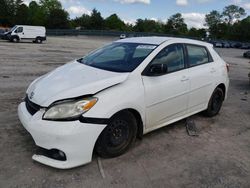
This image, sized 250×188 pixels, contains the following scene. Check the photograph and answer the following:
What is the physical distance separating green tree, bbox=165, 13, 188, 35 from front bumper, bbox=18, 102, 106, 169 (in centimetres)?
10903

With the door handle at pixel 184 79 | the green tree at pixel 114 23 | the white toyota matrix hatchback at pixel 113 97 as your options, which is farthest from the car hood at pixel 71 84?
the green tree at pixel 114 23

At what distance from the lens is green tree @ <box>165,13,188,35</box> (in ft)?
360

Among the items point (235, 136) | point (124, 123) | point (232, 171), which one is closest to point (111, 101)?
point (124, 123)

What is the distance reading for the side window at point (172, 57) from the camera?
13.9 ft

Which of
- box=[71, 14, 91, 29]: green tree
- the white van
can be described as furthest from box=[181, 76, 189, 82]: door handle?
box=[71, 14, 91, 29]: green tree

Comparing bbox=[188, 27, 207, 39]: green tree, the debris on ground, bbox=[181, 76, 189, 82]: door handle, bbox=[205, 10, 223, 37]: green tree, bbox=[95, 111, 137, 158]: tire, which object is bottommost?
the debris on ground

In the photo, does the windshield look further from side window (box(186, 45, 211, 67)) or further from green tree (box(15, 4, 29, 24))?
green tree (box(15, 4, 29, 24))

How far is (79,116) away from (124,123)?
28.6 inches

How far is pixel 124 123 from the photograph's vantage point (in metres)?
3.65

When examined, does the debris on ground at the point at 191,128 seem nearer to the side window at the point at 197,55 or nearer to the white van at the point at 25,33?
Result: the side window at the point at 197,55

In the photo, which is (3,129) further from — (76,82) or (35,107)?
(76,82)

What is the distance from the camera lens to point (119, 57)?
442 centimetres

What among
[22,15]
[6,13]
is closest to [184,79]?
[22,15]

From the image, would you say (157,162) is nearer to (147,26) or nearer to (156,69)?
(156,69)
